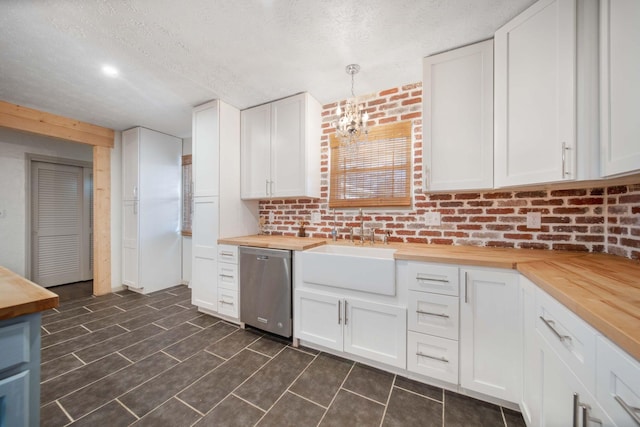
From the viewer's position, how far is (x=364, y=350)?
1854 mm

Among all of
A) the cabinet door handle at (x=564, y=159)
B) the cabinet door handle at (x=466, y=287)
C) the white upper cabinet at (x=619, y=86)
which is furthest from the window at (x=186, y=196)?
the white upper cabinet at (x=619, y=86)

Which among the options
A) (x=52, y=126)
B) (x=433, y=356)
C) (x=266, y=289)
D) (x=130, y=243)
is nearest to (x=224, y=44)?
(x=266, y=289)

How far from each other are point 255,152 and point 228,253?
1.21m

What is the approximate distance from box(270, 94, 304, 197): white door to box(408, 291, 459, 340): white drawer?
1495 millimetres

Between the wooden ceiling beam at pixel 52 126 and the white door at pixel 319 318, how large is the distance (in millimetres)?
3740

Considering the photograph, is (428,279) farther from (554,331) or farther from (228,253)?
(228,253)

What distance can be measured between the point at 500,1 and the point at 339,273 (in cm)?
204

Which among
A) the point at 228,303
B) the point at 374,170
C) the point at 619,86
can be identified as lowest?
the point at 228,303

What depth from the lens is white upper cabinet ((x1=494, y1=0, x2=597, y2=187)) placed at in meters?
1.29

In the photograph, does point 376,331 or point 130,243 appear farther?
point 130,243

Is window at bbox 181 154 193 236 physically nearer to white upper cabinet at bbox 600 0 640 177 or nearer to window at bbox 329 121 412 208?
window at bbox 329 121 412 208

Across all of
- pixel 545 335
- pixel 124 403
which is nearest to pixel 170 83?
pixel 124 403

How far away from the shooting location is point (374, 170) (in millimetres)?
2480

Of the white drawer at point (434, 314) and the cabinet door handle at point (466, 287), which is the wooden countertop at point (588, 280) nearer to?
the cabinet door handle at point (466, 287)
